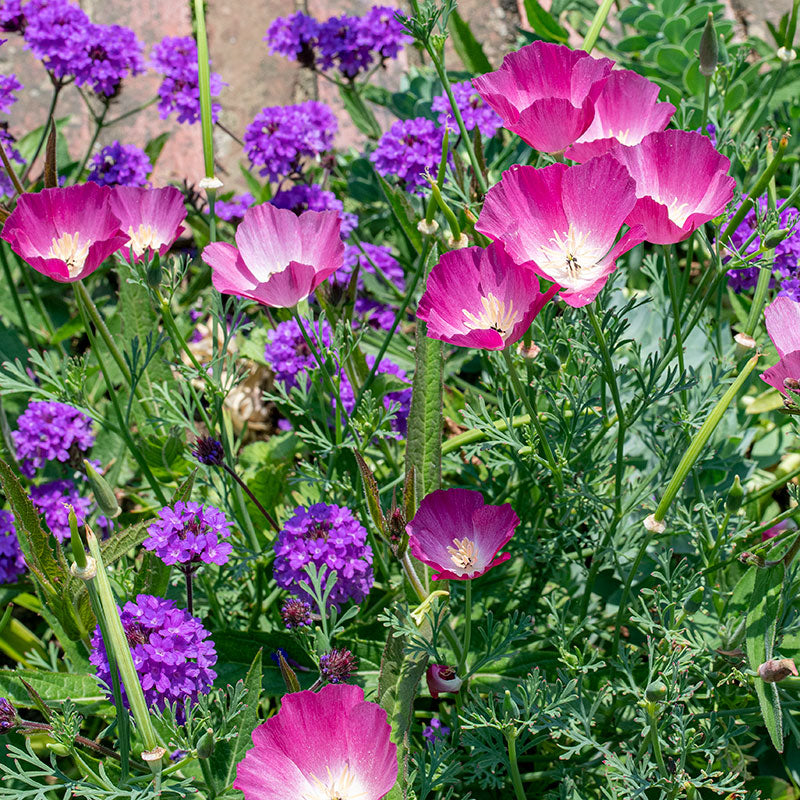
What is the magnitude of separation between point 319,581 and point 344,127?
1.82 metres

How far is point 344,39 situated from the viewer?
1871mm

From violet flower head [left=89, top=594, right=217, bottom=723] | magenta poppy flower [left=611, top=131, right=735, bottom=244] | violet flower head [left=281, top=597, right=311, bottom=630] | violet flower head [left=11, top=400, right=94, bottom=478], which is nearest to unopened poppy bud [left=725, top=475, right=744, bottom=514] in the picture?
magenta poppy flower [left=611, top=131, right=735, bottom=244]

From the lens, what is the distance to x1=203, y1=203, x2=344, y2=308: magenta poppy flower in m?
1.07

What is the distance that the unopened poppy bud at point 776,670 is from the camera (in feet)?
2.89

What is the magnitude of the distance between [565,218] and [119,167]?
1.11 metres

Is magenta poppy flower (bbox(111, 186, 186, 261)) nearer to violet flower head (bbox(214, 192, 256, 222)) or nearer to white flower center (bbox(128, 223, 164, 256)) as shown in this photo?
white flower center (bbox(128, 223, 164, 256))

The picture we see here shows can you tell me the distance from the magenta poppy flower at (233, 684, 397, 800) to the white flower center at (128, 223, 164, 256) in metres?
0.69

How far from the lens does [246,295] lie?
1007 millimetres

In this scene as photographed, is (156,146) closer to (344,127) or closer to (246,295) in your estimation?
(344,127)

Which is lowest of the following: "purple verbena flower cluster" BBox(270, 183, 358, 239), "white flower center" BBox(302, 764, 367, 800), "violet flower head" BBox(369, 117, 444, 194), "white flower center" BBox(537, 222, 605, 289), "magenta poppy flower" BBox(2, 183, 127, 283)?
"white flower center" BBox(302, 764, 367, 800)

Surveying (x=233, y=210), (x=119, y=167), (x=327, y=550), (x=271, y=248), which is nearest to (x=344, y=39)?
(x=233, y=210)

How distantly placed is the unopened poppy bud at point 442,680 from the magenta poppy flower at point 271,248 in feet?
1.54

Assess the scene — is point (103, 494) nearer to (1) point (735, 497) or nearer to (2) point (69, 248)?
(2) point (69, 248)

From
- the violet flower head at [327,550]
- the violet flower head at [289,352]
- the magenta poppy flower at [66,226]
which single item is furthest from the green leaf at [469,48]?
the violet flower head at [327,550]
